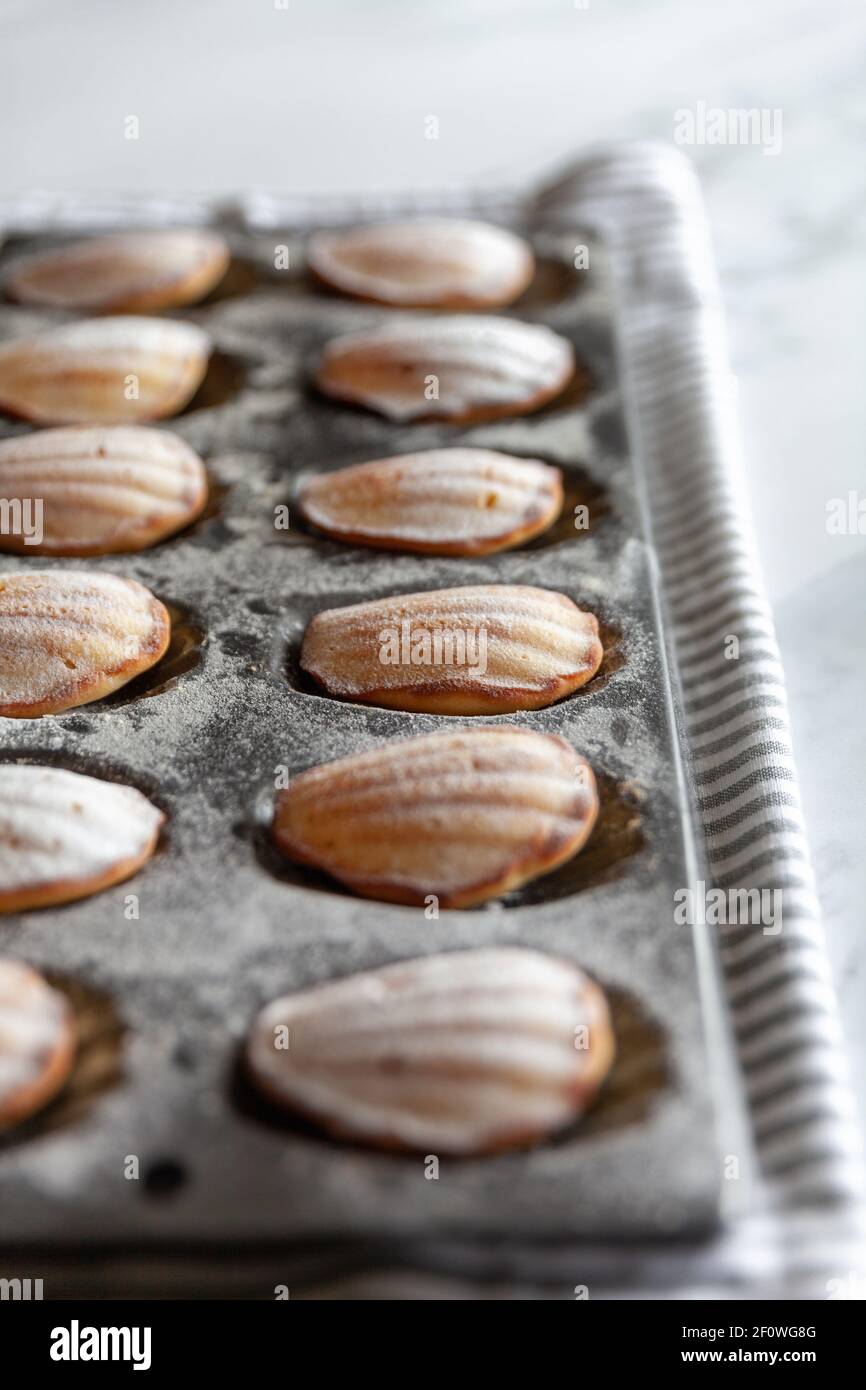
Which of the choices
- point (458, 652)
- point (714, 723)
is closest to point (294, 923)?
point (458, 652)

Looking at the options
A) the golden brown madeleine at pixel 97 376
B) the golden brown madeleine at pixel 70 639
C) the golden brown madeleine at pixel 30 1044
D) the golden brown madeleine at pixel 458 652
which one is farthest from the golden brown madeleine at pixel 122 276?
the golden brown madeleine at pixel 30 1044

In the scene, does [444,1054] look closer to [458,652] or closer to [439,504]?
[458,652]

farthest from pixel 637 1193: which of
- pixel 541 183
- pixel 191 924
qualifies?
pixel 541 183

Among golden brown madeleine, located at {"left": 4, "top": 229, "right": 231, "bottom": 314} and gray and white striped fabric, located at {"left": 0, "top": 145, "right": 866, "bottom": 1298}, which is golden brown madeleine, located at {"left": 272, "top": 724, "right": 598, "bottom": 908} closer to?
gray and white striped fabric, located at {"left": 0, "top": 145, "right": 866, "bottom": 1298}

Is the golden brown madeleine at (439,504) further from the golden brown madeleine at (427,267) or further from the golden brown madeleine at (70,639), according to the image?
the golden brown madeleine at (427,267)

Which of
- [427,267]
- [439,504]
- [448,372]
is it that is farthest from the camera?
[427,267]
